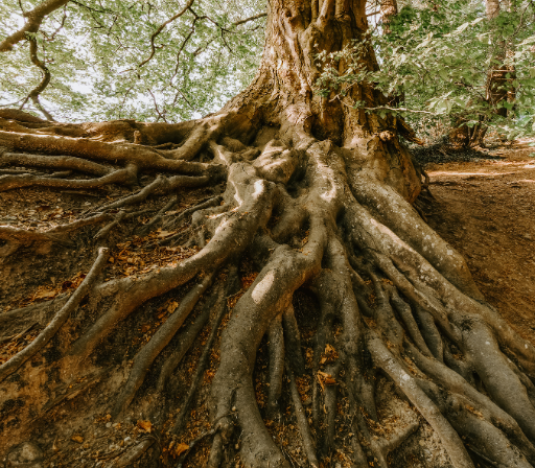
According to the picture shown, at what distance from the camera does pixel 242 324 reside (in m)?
2.13

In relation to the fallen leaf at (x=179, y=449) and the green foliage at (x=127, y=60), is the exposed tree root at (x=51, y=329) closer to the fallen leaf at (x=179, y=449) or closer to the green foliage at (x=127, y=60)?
the fallen leaf at (x=179, y=449)

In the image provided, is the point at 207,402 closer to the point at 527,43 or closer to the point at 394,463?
the point at 394,463

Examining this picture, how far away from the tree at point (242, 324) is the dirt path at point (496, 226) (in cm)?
125

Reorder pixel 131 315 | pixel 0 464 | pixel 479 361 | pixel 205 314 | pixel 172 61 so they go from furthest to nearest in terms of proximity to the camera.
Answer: pixel 172 61 → pixel 479 361 → pixel 205 314 → pixel 131 315 → pixel 0 464

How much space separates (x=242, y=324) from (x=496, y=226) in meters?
5.55

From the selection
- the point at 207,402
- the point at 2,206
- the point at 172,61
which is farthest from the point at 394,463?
the point at 172,61

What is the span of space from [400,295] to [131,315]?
8.38 ft

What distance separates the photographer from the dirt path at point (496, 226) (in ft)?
12.9

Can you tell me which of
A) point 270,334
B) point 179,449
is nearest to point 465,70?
point 270,334

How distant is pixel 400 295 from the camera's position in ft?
9.86

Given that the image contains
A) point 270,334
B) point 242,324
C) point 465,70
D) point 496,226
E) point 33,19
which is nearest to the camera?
point 242,324

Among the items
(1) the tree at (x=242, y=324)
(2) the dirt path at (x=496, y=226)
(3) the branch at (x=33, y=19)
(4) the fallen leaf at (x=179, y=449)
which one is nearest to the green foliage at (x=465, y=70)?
(1) the tree at (x=242, y=324)

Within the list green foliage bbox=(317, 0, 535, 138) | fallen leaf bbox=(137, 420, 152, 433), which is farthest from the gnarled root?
green foliage bbox=(317, 0, 535, 138)

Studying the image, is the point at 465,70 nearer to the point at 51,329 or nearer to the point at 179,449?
the point at 179,449
